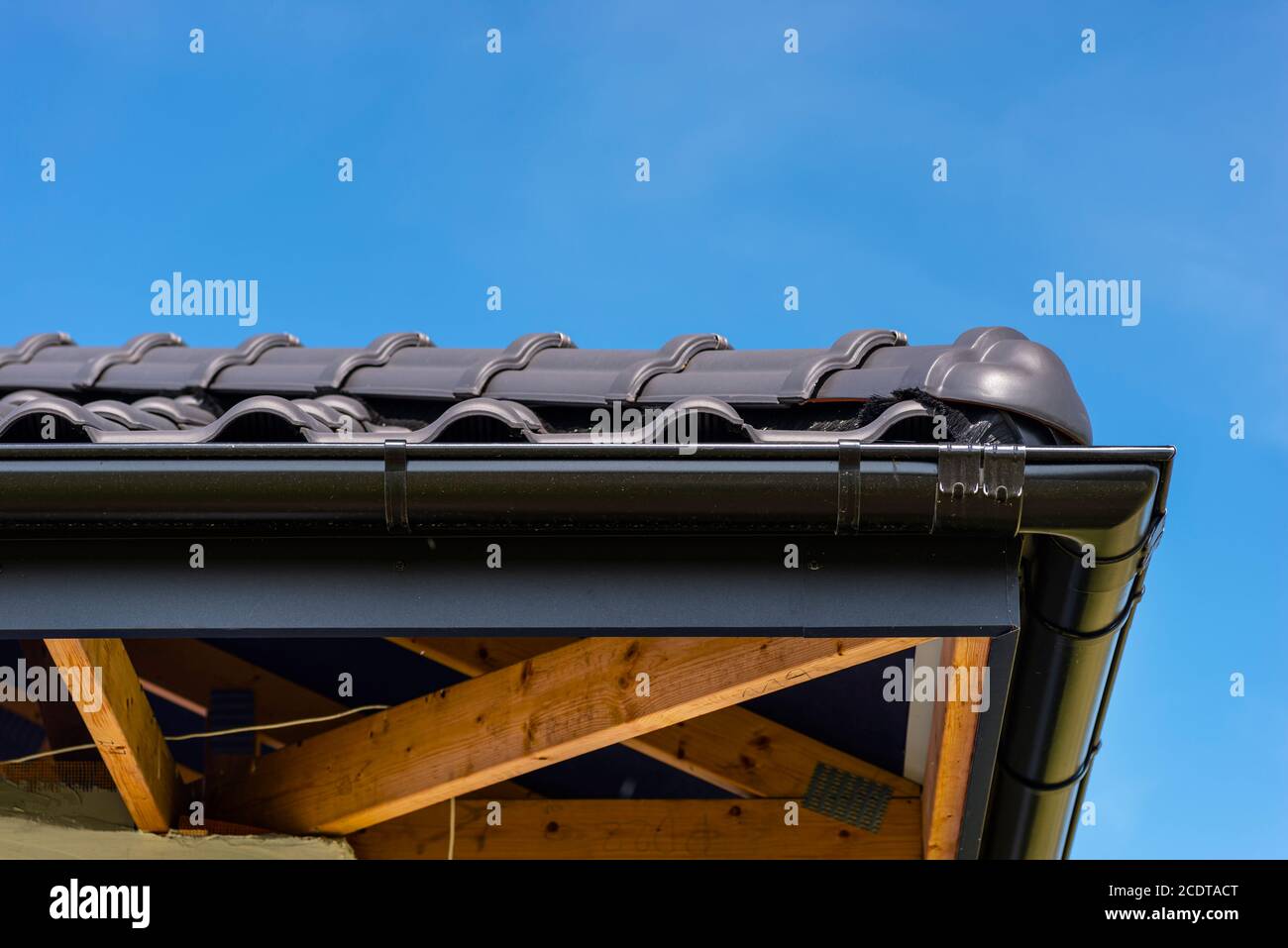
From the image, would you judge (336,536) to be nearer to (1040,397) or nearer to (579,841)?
(1040,397)

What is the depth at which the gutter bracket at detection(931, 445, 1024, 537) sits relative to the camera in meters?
2.26

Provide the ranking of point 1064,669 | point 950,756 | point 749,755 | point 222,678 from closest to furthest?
point 1064,669 → point 950,756 → point 749,755 → point 222,678

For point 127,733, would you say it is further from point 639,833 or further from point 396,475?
point 639,833

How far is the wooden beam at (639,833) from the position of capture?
12.4 ft

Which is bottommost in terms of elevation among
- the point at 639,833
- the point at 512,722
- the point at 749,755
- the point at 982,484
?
the point at 639,833

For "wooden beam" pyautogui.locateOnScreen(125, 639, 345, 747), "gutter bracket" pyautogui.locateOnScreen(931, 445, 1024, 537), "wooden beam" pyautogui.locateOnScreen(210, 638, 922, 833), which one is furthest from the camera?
"wooden beam" pyautogui.locateOnScreen(125, 639, 345, 747)

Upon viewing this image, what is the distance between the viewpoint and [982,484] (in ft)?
7.43

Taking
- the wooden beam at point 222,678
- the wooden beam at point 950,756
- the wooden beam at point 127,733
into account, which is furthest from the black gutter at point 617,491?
the wooden beam at point 222,678

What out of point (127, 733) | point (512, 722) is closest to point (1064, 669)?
point (512, 722)

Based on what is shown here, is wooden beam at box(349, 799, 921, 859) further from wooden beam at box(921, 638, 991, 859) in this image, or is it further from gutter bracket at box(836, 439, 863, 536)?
gutter bracket at box(836, 439, 863, 536)


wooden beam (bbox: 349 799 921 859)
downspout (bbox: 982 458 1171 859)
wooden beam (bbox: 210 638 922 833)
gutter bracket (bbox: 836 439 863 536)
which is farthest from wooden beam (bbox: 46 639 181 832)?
downspout (bbox: 982 458 1171 859)

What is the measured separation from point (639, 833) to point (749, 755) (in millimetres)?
426

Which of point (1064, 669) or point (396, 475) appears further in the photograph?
point (1064, 669)

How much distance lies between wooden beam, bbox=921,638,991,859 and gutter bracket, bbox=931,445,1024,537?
0.45 m
